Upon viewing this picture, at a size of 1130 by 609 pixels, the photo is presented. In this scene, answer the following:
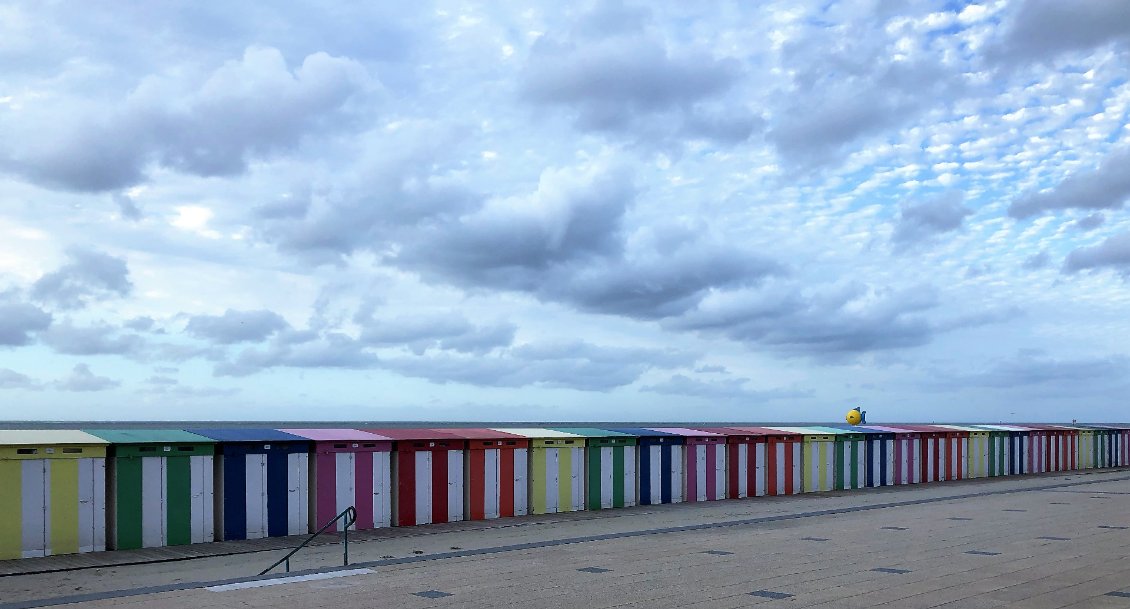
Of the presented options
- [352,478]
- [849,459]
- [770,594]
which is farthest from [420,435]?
[849,459]

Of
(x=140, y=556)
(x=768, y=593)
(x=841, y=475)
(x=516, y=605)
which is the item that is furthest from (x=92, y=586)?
(x=841, y=475)

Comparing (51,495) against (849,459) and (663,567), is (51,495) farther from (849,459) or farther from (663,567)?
(849,459)

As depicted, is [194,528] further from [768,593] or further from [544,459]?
[768,593]

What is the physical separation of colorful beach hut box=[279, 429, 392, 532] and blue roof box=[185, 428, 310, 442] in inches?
18.6

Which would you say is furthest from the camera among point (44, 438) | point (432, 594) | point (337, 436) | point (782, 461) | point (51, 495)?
point (782, 461)

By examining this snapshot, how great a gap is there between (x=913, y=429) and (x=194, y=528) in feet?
104

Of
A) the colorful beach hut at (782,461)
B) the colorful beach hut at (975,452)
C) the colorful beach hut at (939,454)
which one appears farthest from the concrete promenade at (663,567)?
the colorful beach hut at (975,452)

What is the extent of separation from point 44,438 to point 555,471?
12.3 m

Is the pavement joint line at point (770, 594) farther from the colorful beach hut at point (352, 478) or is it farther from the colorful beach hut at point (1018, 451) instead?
the colorful beach hut at point (1018, 451)

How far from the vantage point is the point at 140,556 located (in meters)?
19.8

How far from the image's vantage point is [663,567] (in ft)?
58.2

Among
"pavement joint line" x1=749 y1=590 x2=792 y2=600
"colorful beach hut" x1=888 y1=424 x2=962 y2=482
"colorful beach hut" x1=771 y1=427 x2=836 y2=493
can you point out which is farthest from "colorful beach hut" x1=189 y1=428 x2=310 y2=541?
"colorful beach hut" x1=888 y1=424 x2=962 y2=482

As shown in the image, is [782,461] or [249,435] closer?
[249,435]

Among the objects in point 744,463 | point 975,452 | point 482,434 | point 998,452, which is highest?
point 482,434
